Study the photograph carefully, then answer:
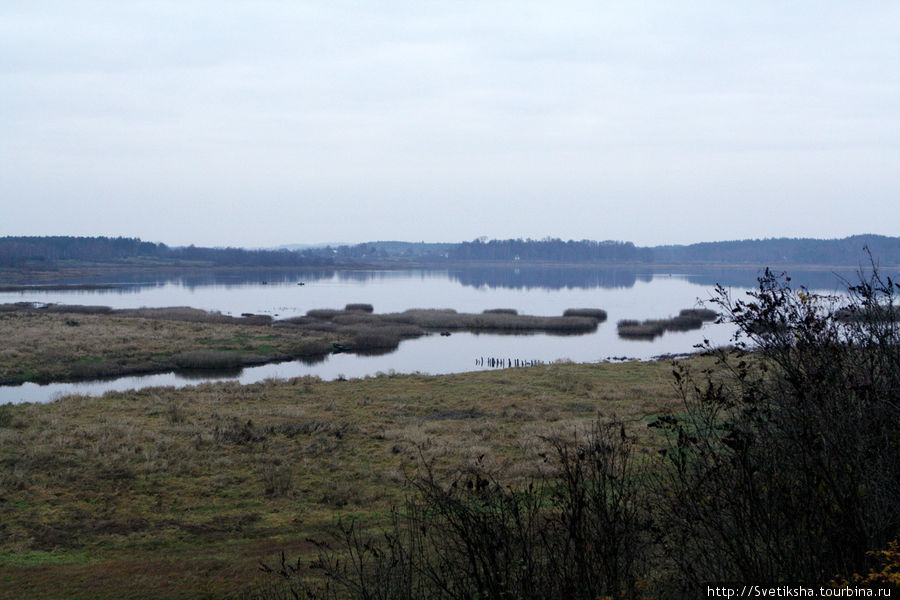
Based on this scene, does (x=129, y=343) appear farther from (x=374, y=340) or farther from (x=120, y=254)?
(x=120, y=254)

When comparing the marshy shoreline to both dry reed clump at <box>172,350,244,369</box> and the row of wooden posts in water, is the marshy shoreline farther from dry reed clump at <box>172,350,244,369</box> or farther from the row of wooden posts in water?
the row of wooden posts in water

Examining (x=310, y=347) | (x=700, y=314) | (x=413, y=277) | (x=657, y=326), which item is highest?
(x=413, y=277)

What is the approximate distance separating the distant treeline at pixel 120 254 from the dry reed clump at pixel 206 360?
12186 cm

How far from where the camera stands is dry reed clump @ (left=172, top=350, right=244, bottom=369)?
32.7 m

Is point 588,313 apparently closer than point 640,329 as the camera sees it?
No

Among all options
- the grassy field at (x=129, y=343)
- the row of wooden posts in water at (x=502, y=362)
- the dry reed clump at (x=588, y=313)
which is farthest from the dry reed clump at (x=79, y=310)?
the dry reed clump at (x=588, y=313)

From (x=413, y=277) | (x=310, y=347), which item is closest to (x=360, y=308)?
(x=310, y=347)

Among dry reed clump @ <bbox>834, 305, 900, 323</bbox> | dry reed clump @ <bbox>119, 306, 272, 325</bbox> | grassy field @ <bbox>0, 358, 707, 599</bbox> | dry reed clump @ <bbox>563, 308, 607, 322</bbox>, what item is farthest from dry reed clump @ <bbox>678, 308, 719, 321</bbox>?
dry reed clump @ <bbox>834, 305, 900, 323</bbox>

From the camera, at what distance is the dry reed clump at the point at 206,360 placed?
32719mm

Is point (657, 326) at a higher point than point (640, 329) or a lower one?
higher

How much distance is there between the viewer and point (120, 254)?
16688 centimetres

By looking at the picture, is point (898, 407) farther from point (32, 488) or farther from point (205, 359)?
point (205, 359)

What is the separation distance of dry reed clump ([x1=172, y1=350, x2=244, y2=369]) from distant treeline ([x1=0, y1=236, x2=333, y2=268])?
12186 cm

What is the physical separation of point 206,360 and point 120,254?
151 m
